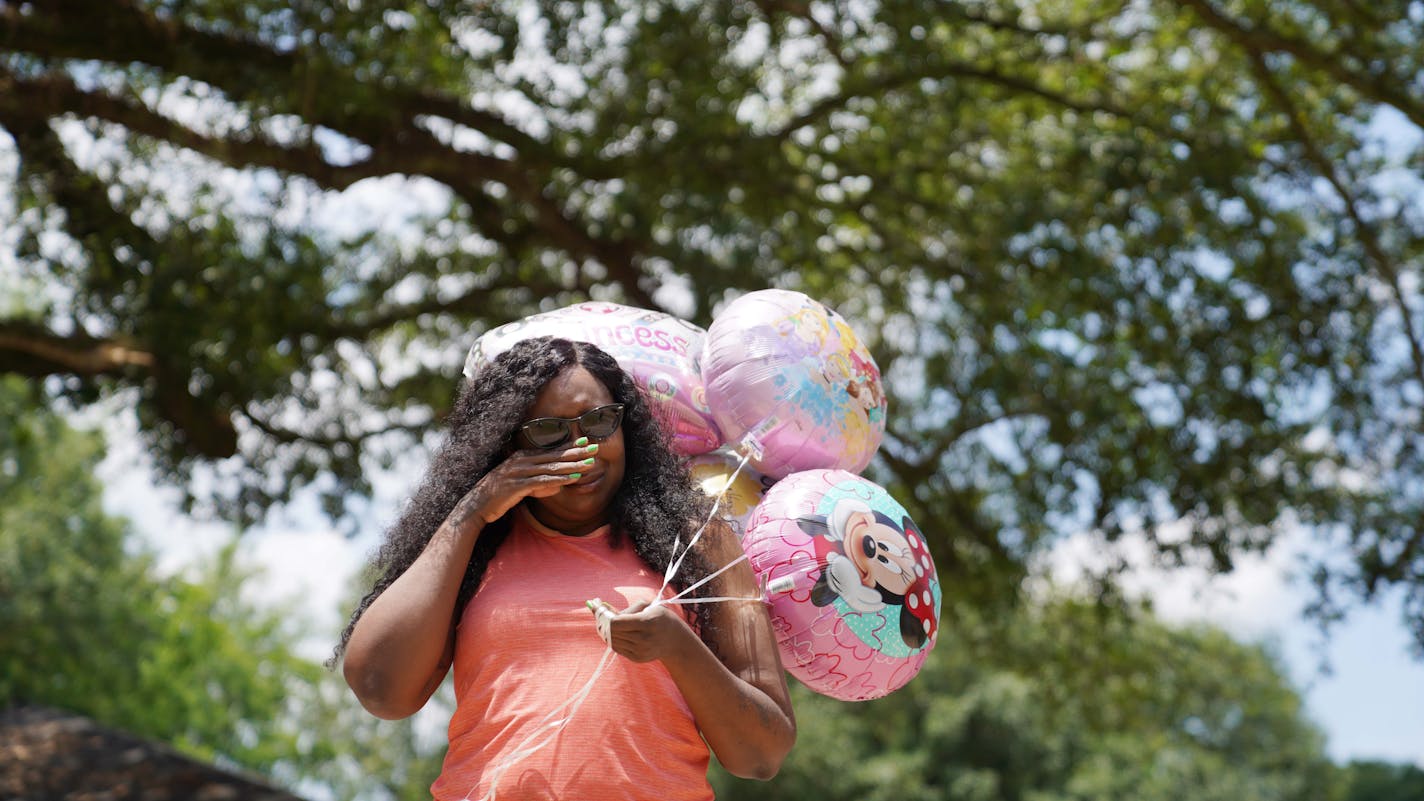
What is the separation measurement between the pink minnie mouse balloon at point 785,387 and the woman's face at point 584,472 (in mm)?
491

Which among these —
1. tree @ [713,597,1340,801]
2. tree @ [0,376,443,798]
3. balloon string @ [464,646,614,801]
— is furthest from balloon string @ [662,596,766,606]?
tree @ [713,597,1340,801]

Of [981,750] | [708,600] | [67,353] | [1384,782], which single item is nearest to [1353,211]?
[708,600]

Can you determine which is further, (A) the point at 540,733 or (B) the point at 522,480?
(B) the point at 522,480

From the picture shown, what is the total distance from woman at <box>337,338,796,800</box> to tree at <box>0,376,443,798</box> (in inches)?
344

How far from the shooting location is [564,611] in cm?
240

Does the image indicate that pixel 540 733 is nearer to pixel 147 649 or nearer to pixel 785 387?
pixel 785 387

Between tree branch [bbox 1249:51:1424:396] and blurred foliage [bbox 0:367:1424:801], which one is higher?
tree branch [bbox 1249:51:1424:396]

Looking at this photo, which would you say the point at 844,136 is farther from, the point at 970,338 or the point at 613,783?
the point at 613,783

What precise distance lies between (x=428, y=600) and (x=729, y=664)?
55 cm

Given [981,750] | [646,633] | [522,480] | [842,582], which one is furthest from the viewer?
[981,750]

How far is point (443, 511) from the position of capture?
259cm

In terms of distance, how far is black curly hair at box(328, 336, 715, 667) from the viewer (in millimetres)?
2518

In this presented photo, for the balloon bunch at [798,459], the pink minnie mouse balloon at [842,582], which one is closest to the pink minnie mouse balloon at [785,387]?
the balloon bunch at [798,459]

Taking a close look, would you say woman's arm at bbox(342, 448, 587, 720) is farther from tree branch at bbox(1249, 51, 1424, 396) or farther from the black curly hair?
tree branch at bbox(1249, 51, 1424, 396)
